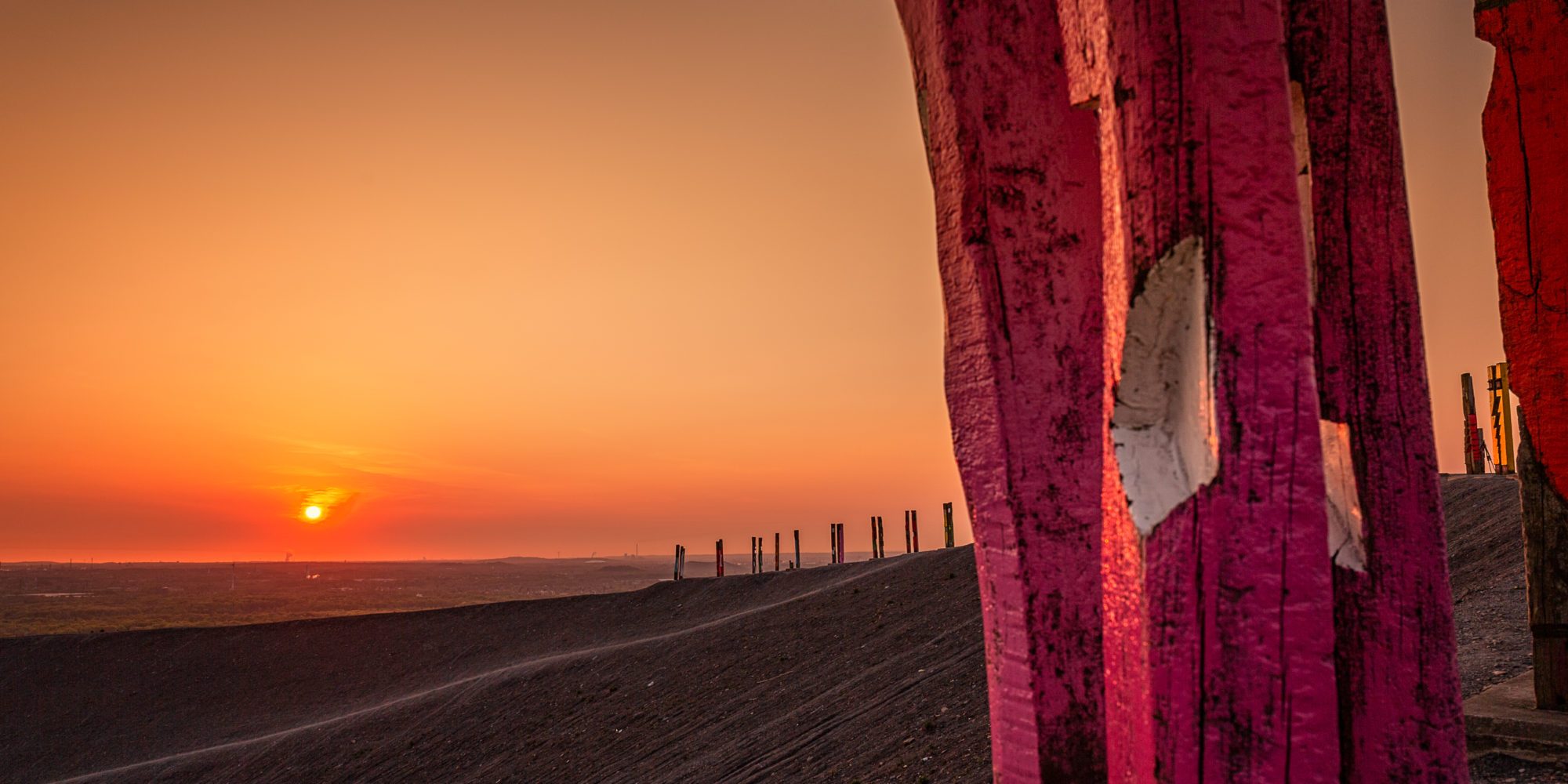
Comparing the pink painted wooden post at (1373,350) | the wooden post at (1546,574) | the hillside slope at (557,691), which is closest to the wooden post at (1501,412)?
the hillside slope at (557,691)

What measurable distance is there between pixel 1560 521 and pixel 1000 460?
409cm

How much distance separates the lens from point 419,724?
1748 centimetres

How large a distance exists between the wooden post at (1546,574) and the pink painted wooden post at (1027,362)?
3723 millimetres

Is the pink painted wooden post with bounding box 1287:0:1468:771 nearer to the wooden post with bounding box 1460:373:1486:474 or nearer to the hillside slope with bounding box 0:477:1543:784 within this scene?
the hillside slope with bounding box 0:477:1543:784

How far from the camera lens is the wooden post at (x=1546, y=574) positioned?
4.20 meters

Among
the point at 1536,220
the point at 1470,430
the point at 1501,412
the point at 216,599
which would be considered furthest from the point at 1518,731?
the point at 216,599

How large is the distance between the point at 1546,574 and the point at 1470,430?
1852cm

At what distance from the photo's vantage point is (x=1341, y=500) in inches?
62.1

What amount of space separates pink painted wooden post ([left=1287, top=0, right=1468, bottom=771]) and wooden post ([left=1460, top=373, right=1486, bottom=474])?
2164 cm

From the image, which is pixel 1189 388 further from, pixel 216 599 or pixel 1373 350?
pixel 216 599

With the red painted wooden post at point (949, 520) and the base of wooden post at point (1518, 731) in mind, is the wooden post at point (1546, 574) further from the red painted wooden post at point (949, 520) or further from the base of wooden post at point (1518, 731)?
the red painted wooden post at point (949, 520)

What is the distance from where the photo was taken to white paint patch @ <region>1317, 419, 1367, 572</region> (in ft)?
5.05

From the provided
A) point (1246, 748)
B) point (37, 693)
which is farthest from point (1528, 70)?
point (37, 693)

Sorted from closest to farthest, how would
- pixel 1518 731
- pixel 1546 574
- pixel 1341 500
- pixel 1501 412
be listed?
pixel 1341 500 → pixel 1518 731 → pixel 1546 574 → pixel 1501 412
